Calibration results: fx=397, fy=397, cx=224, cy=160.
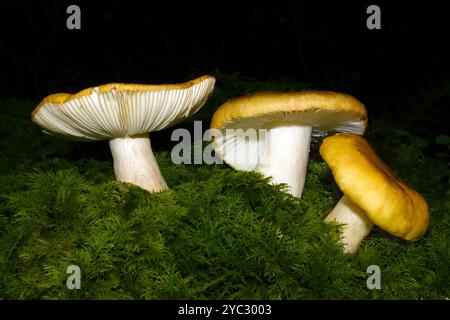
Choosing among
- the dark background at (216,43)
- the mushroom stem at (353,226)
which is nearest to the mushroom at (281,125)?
the mushroom stem at (353,226)

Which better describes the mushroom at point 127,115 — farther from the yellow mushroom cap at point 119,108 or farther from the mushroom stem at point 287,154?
the mushroom stem at point 287,154

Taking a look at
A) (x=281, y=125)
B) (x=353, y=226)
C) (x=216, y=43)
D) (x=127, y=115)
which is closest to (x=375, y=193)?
(x=353, y=226)

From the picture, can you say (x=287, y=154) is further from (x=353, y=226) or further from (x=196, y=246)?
(x=196, y=246)

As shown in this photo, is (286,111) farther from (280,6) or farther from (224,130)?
(280,6)

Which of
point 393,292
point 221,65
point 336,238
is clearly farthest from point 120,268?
point 221,65

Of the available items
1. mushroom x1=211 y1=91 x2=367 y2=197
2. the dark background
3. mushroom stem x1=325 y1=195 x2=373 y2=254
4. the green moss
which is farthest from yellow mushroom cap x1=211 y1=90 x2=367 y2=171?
the dark background

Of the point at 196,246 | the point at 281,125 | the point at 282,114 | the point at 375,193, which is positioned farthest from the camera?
the point at 281,125

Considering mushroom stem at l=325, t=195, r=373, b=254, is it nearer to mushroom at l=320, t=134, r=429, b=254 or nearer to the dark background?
mushroom at l=320, t=134, r=429, b=254

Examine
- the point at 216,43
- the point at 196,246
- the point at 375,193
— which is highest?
the point at 216,43
